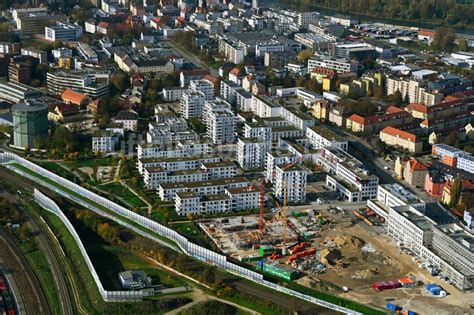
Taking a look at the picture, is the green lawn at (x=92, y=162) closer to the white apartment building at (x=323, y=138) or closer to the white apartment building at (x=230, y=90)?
the white apartment building at (x=323, y=138)

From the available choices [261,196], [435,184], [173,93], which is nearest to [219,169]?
[261,196]

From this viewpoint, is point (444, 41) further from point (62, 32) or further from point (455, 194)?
point (455, 194)

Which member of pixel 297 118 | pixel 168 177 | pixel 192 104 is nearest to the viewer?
pixel 168 177

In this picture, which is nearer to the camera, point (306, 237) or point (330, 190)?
point (306, 237)

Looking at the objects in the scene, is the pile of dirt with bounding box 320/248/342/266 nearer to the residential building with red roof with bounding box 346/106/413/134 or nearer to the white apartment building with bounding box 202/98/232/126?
the white apartment building with bounding box 202/98/232/126

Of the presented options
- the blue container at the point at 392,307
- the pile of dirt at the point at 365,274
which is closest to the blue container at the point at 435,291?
the blue container at the point at 392,307

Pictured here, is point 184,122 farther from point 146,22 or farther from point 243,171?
point 146,22

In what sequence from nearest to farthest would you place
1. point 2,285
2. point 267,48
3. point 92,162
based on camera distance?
point 2,285 → point 92,162 → point 267,48

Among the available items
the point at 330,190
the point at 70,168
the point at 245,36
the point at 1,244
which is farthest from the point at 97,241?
the point at 245,36
